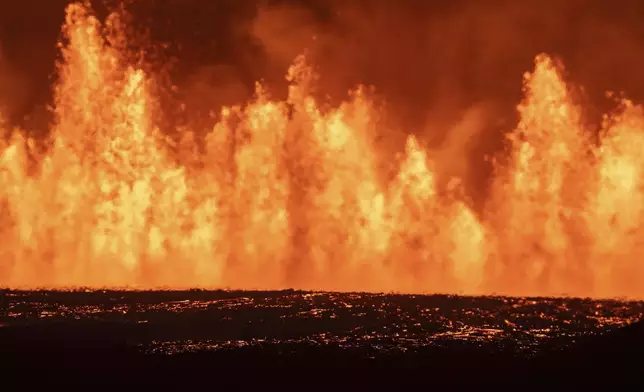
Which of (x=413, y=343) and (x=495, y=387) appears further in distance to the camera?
(x=413, y=343)

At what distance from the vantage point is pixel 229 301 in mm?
88500

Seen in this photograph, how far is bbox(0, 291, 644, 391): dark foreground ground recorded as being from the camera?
121 feet

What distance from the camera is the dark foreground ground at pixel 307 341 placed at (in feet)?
121

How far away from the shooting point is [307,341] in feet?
178

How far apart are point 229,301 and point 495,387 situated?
57.2m

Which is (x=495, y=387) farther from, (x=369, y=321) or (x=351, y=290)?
(x=351, y=290)

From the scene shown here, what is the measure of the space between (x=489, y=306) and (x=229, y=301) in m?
31.1

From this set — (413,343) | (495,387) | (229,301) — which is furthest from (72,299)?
(495,387)

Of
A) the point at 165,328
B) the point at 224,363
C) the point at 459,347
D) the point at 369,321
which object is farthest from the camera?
the point at 369,321

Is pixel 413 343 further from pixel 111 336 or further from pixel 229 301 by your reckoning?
pixel 229 301

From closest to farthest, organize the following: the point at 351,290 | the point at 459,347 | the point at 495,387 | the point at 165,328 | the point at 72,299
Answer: the point at 495,387
the point at 459,347
the point at 165,328
the point at 72,299
the point at 351,290

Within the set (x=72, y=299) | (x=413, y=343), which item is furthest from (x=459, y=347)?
(x=72, y=299)

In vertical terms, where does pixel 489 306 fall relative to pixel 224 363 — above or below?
above

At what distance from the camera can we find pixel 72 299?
3462 inches
